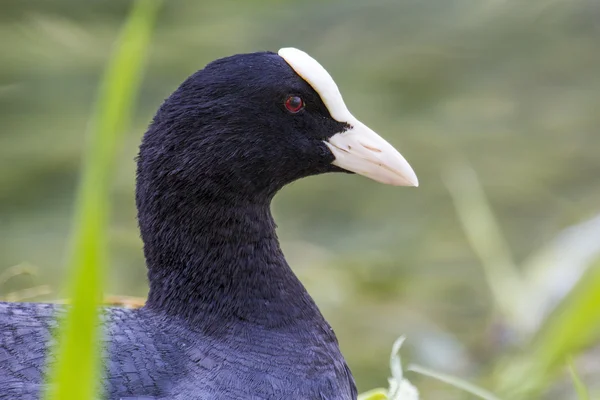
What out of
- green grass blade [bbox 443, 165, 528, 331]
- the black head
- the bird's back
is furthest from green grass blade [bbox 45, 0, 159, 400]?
green grass blade [bbox 443, 165, 528, 331]

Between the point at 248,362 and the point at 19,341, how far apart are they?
1.38 feet

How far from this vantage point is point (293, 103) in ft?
6.75

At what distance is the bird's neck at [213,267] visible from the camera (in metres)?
1.99

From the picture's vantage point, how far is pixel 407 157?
4.87 meters

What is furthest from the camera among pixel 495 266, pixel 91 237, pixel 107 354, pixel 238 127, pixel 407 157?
pixel 407 157

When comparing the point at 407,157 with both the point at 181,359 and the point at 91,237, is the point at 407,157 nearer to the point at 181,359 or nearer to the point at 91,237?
the point at 181,359

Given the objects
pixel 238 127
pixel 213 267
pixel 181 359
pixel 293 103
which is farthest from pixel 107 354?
pixel 293 103

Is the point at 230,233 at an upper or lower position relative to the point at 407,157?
lower

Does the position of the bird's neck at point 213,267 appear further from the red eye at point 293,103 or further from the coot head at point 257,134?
the red eye at point 293,103

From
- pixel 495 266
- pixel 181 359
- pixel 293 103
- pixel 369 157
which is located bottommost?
pixel 181 359

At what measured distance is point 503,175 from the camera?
497 centimetres

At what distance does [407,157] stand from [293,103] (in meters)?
2.86

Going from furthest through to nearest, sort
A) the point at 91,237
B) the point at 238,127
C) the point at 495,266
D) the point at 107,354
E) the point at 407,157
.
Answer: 1. the point at 407,157
2. the point at 495,266
3. the point at 238,127
4. the point at 107,354
5. the point at 91,237

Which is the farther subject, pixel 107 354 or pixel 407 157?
pixel 407 157
